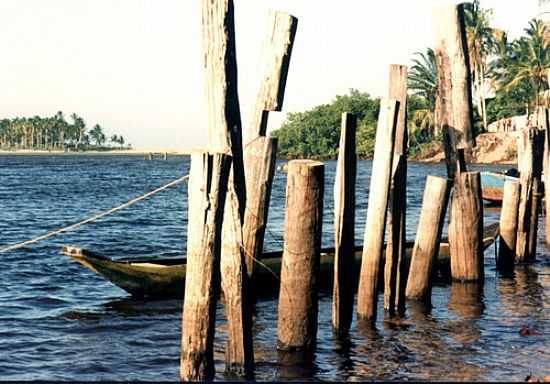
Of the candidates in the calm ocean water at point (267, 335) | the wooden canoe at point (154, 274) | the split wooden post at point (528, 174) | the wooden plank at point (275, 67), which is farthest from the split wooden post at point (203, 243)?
the split wooden post at point (528, 174)

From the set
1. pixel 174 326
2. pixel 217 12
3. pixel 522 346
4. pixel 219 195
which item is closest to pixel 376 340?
pixel 522 346

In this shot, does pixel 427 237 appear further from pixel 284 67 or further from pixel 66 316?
pixel 66 316

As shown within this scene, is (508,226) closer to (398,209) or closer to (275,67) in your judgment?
(398,209)

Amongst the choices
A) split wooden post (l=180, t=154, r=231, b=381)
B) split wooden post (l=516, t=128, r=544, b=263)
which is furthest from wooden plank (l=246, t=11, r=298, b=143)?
split wooden post (l=516, t=128, r=544, b=263)

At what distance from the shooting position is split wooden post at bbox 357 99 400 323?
34.7 ft

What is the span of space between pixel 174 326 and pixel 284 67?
153 inches

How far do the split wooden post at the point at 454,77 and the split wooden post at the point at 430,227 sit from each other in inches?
31.4

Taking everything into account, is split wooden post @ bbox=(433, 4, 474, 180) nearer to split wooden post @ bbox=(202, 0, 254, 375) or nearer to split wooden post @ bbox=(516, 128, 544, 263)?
split wooden post @ bbox=(516, 128, 544, 263)

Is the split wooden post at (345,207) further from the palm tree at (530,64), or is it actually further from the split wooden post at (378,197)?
the palm tree at (530,64)

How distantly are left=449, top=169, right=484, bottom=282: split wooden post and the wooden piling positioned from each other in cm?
296

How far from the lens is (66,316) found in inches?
523

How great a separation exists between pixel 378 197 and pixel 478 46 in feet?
214

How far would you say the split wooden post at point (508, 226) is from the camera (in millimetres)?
14961

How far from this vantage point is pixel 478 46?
7262 cm
